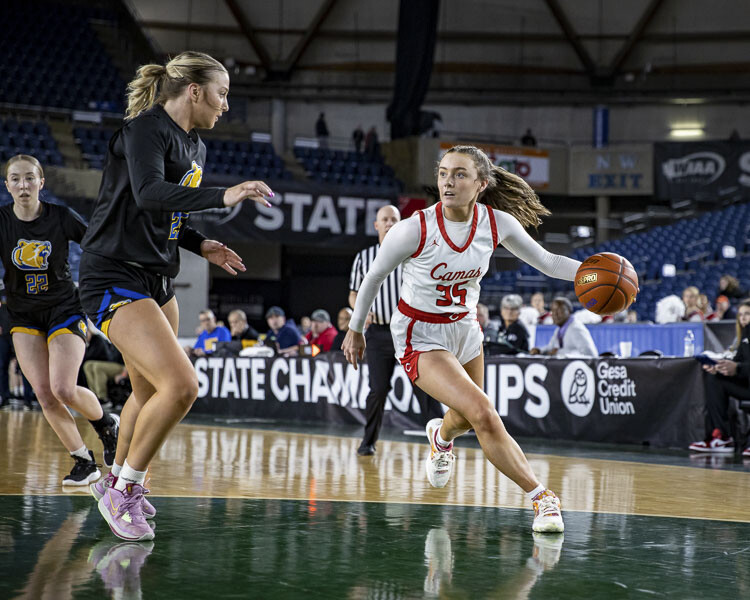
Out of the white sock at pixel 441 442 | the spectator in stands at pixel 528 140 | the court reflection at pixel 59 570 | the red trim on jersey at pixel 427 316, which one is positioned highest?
the spectator in stands at pixel 528 140

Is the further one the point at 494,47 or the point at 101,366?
the point at 494,47

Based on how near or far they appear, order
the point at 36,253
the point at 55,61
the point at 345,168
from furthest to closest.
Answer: the point at 345,168, the point at 55,61, the point at 36,253

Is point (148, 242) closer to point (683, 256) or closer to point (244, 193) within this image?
point (244, 193)

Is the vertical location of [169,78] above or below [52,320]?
above

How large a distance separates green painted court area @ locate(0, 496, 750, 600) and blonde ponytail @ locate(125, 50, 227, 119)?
70.8 inches

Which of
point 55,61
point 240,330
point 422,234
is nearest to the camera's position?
point 422,234

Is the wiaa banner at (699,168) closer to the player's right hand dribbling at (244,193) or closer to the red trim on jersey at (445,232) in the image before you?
the red trim on jersey at (445,232)

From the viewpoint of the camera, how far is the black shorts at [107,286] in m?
3.86

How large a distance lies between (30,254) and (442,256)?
7.96 feet

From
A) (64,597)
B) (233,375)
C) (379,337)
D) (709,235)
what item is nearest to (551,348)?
(379,337)

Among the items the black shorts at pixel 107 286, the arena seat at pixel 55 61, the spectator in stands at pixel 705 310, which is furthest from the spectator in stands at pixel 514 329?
the arena seat at pixel 55 61

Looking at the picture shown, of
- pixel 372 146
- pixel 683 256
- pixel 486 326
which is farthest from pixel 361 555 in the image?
pixel 372 146

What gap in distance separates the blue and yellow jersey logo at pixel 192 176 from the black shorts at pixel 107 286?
42 centimetres

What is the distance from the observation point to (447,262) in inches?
172
